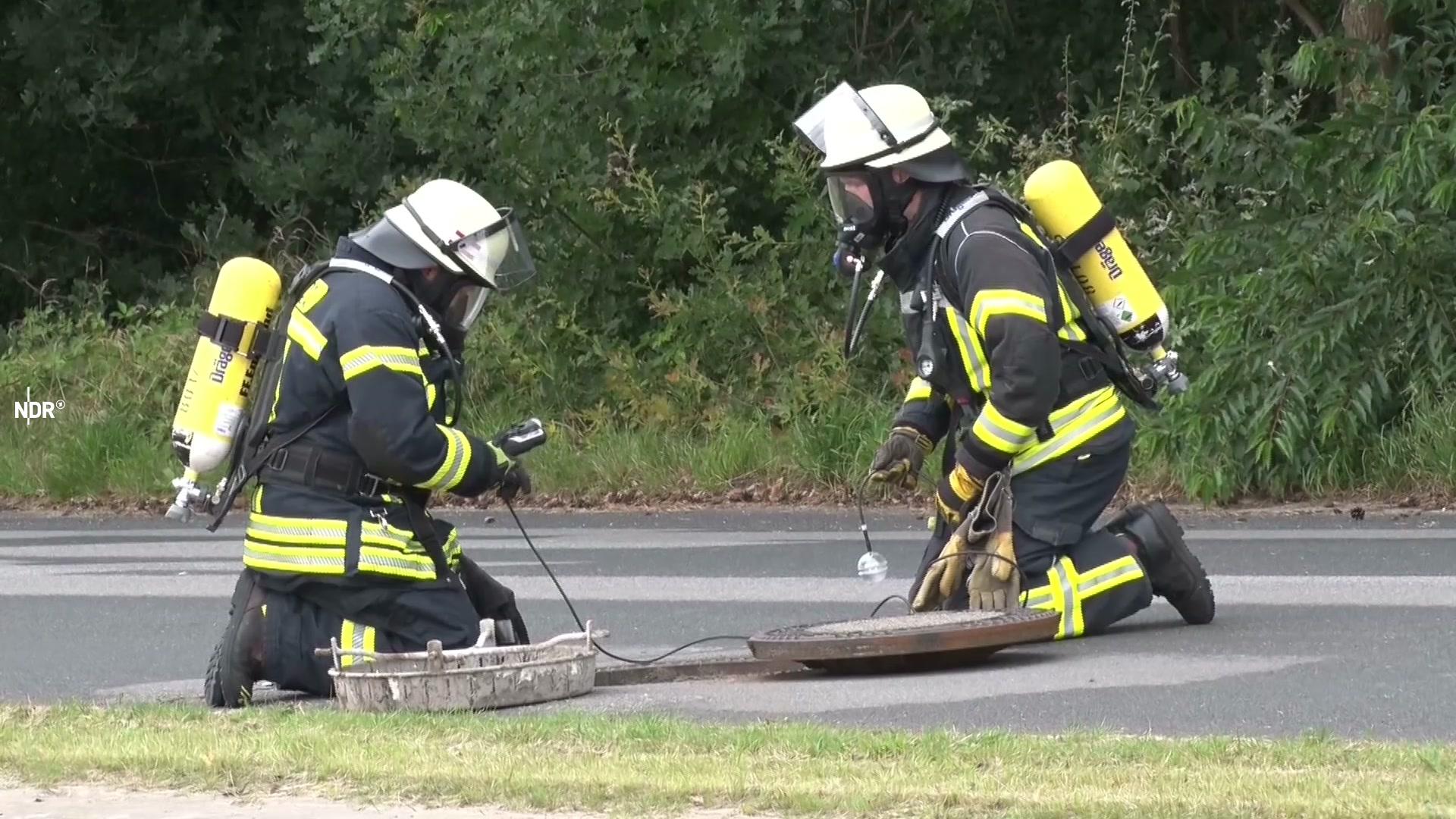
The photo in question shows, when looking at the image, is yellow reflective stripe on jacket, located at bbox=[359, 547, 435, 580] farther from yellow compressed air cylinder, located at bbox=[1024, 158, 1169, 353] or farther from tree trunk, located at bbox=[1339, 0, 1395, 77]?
tree trunk, located at bbox=[1339, 0, 1395, 77]

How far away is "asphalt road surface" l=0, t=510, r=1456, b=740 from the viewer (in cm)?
611

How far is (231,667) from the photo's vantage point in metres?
6.75

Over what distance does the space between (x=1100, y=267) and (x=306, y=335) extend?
2.65 meters


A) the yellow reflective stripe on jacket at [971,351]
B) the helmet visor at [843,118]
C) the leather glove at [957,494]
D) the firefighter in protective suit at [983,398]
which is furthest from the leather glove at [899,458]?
the helmet visor at [843,118]

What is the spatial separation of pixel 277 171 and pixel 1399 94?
471 inches

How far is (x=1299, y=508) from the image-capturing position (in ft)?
40.0

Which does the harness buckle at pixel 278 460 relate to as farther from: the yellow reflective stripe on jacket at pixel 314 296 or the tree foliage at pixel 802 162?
the tree foliage at pixel 802 162

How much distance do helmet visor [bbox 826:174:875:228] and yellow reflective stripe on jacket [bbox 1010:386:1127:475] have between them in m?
Answer: 0.92

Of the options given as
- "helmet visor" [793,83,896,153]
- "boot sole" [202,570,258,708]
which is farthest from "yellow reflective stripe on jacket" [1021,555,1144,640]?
"boot sole" [202,570,258,708]

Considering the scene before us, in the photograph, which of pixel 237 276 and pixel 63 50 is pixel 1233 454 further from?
pixel 63 50

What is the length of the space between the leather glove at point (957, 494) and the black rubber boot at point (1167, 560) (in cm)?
54

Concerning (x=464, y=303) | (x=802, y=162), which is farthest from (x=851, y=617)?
(x=802, y=162)

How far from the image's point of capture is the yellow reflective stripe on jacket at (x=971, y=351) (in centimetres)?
705

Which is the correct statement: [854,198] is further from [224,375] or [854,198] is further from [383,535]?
[224,375]
